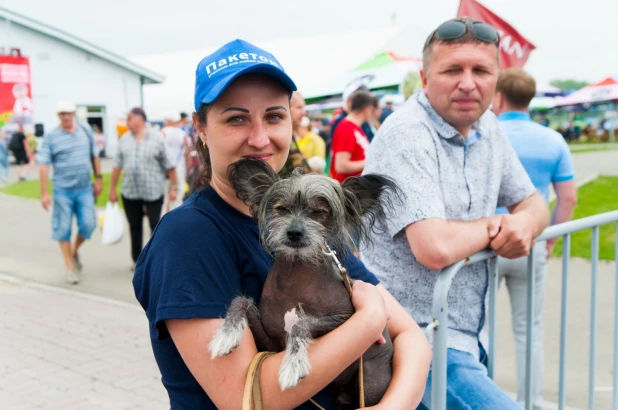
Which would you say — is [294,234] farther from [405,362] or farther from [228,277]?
[405,362]

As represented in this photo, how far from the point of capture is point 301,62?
29.8 m

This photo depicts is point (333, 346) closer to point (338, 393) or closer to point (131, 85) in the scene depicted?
point (338, 393)

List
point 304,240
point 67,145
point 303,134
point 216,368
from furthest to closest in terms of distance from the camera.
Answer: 1. point 303,134
2. point 67,145
3. point 304,240
4. point 216,368

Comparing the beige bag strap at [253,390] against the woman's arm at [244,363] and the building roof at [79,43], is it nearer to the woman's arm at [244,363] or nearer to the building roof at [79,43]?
the woman's arm at [244,363]

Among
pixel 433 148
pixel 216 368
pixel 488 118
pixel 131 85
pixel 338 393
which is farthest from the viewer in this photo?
pixel 131 85

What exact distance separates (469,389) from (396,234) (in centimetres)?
73

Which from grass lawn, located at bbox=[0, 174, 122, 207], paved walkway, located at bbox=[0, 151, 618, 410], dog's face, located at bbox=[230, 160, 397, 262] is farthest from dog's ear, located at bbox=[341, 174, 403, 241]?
grass lawn, located at bbox=[0, 174, 122, 207]

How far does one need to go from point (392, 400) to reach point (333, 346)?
1.13 ft

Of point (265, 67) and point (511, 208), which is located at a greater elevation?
point (265, 67)

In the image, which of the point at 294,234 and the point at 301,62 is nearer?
the point at 294,234

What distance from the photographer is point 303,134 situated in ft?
31.4

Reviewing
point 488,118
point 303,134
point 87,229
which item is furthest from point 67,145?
point 488,118

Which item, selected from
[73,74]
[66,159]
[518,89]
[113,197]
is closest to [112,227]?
[113,197]

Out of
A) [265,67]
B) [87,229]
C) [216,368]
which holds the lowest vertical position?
[87,229]
